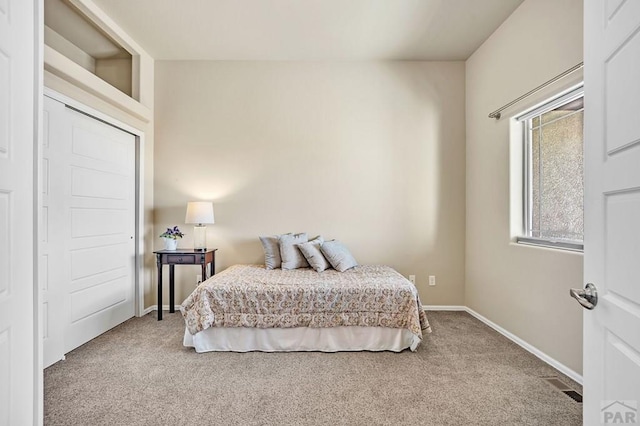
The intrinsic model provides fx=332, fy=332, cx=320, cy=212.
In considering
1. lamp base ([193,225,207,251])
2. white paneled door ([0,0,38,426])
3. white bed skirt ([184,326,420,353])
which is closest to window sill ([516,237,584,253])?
white bed skirt ([184,326,420,353])

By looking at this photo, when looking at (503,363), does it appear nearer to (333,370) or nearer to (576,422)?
(576,422)

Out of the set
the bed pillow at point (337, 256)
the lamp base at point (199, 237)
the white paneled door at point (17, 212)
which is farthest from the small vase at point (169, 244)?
the white paneled door at point (17, 212)

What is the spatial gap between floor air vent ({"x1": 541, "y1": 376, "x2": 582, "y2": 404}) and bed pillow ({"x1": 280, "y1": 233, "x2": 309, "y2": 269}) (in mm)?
2240

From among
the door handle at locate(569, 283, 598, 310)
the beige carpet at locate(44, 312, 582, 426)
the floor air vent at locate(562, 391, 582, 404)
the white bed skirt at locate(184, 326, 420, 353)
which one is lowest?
the beige carpet at locate(44, 312, 582, 426)

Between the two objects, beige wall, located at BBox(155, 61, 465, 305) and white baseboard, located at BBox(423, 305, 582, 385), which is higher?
beige wall, located at BBox(155, 61, 465, 305)

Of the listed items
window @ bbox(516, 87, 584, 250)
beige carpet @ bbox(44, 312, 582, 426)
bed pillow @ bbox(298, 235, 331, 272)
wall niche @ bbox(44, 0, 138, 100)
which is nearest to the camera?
beige carpet @ bbox(44, 312, 582, 426)

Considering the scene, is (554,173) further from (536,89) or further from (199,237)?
(199,237)

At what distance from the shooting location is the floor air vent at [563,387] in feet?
6.75

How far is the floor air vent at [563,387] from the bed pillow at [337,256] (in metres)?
1.82

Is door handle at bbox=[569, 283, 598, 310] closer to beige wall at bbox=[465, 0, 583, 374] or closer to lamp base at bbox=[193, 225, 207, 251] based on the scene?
beige wall at bbox=[465, 0, 583, 374]

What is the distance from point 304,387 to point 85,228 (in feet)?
7.77

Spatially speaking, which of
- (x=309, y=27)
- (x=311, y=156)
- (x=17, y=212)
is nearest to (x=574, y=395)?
(x=17, y=212)

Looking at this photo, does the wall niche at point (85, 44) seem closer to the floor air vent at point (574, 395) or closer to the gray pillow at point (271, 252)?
the gray pillow at point (271, 252)

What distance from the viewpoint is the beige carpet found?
187cm
